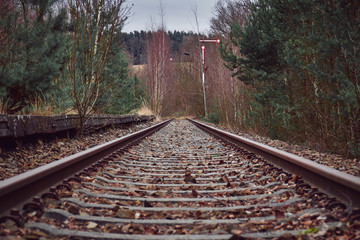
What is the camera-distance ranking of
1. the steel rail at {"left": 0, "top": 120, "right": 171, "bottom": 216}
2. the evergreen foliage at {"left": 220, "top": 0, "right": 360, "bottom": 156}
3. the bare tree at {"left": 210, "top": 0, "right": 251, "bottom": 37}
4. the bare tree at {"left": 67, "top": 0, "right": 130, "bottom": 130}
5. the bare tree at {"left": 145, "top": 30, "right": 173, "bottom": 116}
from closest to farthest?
the steel rail at {"left": 0, "top": 120, "right": 171, "bottom": 216}, the evergreen foliage at {"left": 220, "top": 0, "right": 360, "bottom": 156}, the bare tree at {"left": 67, "top": 0, "right": 130, "bottom": 130}, the bare tree at {"left": 210, "top": 0, "right": 251, "bottom": 37}, the bare tree at {"left": 145, "top": 30, "right": 173, "bottom": 116}

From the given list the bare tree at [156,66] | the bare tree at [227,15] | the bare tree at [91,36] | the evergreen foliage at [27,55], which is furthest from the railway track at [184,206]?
the bare tree at [156,66]

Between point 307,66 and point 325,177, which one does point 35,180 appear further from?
point 307,66

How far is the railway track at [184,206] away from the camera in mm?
2023

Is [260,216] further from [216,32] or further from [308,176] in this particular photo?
[216,32]

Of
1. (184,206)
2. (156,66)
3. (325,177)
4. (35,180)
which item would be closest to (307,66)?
(325,177)

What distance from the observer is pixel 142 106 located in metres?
28.4

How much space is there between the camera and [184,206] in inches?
107

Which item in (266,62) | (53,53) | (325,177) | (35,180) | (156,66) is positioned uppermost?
(156,66)

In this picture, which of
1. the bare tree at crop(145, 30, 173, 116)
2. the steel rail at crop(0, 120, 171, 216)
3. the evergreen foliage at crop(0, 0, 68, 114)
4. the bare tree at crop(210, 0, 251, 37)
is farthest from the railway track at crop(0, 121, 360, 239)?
the bare tree at crop(145, 30, 173, 116)

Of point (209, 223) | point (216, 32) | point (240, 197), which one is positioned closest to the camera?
point (209, 223)

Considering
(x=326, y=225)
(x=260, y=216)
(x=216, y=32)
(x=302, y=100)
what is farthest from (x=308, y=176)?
(x=216, y=32)

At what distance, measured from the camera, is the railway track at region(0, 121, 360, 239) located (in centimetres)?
202

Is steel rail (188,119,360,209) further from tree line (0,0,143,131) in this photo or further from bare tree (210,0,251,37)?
bare tree (210,0,251,37)

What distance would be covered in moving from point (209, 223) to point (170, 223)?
26 cm
